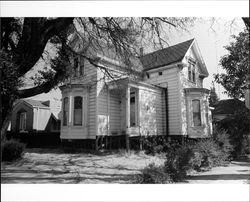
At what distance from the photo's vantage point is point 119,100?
8594 mm

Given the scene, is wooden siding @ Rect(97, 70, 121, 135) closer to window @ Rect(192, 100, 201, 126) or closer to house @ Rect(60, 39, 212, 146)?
house @ Rect(60, 39, 212, 146)

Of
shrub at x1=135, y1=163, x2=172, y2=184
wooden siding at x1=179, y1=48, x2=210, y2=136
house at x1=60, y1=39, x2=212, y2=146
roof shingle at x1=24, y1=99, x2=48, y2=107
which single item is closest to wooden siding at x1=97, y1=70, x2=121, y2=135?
house at x1=60, y1=39, x2=212, y2=146

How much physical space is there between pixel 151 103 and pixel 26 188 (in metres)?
5.86

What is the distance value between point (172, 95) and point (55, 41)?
5.27 metres

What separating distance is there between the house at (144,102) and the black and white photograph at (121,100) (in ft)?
0.13

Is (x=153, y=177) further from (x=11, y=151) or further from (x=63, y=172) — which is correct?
(x=11, y=151)

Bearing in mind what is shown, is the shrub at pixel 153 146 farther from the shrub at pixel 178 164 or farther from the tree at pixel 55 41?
the tree at pixel 55 41

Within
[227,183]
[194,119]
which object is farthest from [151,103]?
[227,183]

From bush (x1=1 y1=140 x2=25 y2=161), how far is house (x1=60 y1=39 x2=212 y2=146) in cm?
249

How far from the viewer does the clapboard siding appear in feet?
28.4

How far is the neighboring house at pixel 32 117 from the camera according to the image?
5426mm

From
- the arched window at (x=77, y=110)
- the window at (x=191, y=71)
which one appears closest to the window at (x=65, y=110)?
the arched window at (x=77, y=110)
